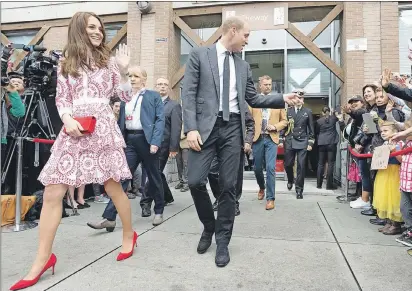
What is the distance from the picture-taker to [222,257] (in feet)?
8.37

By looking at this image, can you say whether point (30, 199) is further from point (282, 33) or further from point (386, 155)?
point (282, 33)

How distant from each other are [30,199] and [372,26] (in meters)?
7.34

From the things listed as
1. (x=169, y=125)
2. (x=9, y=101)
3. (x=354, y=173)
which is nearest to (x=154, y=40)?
(x=169, y=125)

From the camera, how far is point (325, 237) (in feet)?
11.1

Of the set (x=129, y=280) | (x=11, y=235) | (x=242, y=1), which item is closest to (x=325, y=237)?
(x=129, y=280)

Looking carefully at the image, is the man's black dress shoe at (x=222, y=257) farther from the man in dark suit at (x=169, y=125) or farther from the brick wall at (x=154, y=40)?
the brick wall at (x=154, y=40)

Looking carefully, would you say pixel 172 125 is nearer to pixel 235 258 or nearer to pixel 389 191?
pixel 235 258

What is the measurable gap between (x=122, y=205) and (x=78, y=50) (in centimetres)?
119

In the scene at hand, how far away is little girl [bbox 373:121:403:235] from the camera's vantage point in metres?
3.69

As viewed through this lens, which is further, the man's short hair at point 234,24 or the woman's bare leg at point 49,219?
the man's short hair at point 234,24

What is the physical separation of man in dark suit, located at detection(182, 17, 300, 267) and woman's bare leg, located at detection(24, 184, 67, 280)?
961 mm

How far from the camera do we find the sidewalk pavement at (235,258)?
221cm

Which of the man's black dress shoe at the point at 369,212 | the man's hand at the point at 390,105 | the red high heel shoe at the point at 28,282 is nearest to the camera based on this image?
the red high heel shoe at the point at 28,282

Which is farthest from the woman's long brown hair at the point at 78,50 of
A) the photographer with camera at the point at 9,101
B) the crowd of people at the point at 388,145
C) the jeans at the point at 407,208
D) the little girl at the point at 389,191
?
the little girl at the point at 389,191
